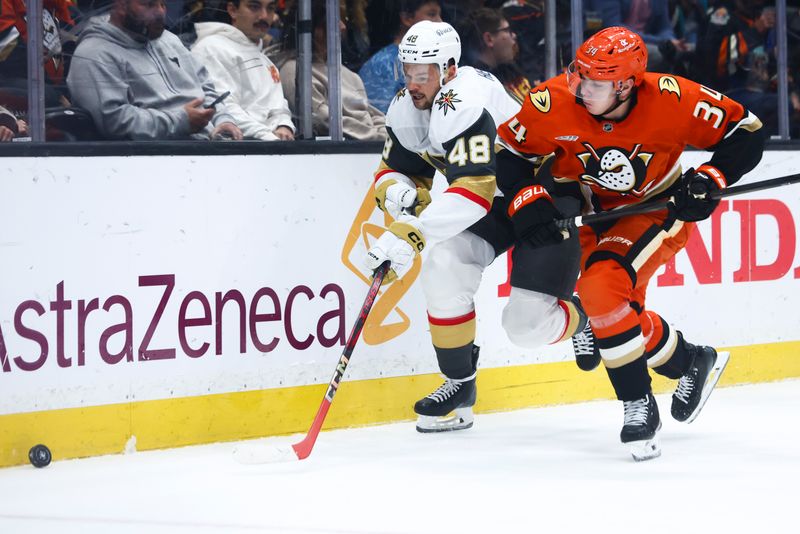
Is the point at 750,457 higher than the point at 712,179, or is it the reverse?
the point at 712,179

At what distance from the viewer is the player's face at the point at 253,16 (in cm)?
370

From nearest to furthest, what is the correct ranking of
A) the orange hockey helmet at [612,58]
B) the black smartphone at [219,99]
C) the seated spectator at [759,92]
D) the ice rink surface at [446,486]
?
the ice rink surface at [446,486]
the orange hockey helmet at [612,58]
the black smartphone at [219,99]
the seated spectator at [759,92]

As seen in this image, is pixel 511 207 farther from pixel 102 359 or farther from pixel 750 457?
pixel 102 359

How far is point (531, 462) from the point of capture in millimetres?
3232

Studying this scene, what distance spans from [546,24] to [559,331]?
51.0 inches

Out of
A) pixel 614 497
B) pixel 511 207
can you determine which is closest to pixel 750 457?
pixel 614 497

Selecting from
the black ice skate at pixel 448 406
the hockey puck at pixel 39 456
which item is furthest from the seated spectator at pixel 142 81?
the black ice skate at pixel 448 406

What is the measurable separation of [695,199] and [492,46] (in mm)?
1297

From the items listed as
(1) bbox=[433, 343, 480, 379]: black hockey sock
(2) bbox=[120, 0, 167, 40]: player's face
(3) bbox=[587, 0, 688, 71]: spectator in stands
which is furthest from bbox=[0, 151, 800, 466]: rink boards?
(3) bbox=[587, 0, 688, 71]: spectator in stands

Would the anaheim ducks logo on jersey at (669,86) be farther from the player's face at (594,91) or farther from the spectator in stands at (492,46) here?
the spectator in stands at (492,46)

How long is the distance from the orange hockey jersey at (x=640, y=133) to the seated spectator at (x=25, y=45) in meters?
1.27

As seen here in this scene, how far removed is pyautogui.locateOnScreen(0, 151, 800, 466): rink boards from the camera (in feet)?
10.5

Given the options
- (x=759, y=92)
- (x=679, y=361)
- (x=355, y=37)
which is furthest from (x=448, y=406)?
(x=759, y=92)

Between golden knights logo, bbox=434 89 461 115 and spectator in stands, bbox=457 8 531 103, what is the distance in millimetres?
764
